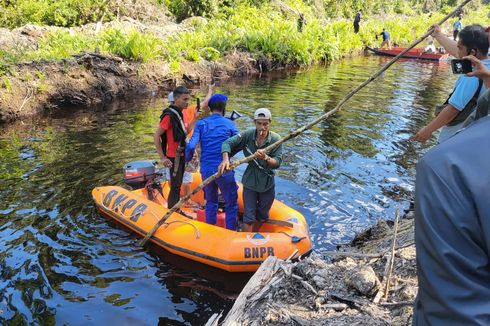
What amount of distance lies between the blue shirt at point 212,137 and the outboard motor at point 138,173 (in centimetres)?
142

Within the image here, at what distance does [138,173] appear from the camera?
7273 millimetres

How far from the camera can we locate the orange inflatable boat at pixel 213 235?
5.64 meters

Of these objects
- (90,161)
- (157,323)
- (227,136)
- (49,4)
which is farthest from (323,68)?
(157,323)

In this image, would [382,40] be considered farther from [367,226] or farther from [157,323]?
[157,323]

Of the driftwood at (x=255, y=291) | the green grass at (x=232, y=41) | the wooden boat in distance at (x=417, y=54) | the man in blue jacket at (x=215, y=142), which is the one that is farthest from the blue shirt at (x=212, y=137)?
the wooden boat in distance at (x=417, y=54)

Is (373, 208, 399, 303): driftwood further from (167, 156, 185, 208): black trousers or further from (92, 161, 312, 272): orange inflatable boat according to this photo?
(167, 156, 185, 208): black trousers

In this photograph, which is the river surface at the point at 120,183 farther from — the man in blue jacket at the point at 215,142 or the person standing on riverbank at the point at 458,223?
the person standing on riverbank at the point at 458,223

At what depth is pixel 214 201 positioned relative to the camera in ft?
20.9

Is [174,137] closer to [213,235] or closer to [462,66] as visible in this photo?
[213,235]

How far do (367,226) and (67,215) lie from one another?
460 centimetres

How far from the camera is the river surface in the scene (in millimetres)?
5133

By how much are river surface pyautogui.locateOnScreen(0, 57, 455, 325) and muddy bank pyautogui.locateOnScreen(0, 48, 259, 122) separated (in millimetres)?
561

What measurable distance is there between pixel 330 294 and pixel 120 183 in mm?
5689

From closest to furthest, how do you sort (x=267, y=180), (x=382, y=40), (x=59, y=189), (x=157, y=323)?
(x=157, y=323), (x=267, y=180), (x=59, y=189), (x=382, y=40)
